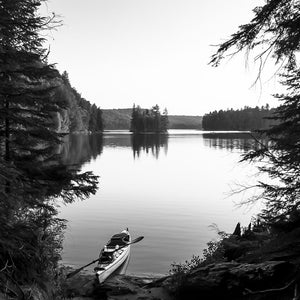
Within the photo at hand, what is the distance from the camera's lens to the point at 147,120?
584 feet

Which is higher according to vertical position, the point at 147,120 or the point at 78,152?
the point at 147,120

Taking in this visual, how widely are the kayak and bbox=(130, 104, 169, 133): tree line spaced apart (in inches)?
6273

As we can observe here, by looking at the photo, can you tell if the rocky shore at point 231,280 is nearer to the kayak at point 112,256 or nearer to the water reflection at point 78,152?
the kayak at point 112,256

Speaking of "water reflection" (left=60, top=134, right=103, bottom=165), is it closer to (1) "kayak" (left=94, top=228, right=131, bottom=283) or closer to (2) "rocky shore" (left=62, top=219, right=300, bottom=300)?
(1) "kayak" (left=94, top=228, right=131, bottom=283)

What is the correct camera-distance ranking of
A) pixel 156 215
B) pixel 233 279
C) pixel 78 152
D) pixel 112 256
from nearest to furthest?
pixel 233 279 < pixel 112 256 < pixel 156 215 < pixel 78 152

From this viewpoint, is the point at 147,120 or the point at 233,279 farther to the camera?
the point at 147,120

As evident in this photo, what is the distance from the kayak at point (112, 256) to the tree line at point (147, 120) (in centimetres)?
15935

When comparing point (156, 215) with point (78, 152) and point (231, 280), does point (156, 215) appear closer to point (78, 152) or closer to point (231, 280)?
point (231, 280)

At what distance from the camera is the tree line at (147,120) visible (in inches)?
6978

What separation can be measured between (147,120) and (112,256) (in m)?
162

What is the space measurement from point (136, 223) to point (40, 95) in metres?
14.1

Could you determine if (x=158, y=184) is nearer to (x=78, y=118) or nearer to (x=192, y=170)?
(x=192, y=170)

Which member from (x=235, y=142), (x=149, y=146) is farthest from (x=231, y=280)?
(x=149, y=146)

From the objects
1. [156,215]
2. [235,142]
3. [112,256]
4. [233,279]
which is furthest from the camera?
[235,142]
